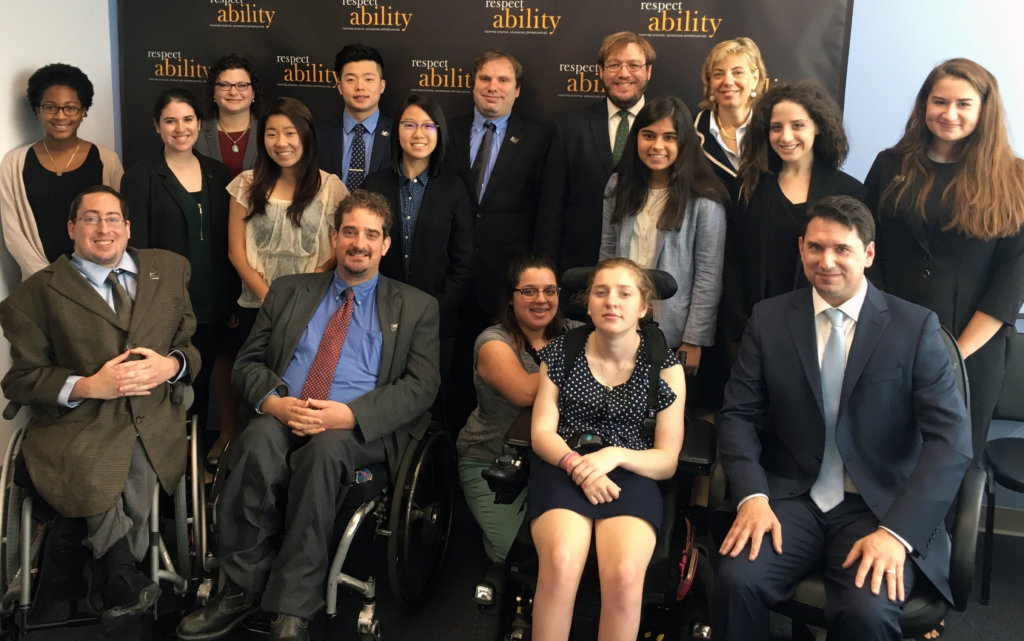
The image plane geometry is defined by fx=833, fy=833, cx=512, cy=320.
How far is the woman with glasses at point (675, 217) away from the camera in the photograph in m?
3.03

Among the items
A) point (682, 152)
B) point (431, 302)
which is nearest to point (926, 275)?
point (682, 152)

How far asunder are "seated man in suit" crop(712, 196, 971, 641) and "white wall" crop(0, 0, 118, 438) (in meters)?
3.30

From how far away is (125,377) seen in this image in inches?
104

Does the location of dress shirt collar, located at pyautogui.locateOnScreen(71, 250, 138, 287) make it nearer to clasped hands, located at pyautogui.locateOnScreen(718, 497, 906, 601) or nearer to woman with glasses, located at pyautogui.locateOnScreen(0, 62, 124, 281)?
woman with glasses, located at pyautogui.locateOnScreen(0, 62, 124, 281)

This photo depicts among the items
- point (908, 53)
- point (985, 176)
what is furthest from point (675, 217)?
point (908, 53)

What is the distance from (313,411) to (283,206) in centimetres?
104

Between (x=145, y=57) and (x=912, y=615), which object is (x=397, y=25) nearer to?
(x=145, y=57)

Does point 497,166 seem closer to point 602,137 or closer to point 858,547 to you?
point 602,137

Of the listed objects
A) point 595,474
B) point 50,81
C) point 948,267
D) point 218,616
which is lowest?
point 218,616

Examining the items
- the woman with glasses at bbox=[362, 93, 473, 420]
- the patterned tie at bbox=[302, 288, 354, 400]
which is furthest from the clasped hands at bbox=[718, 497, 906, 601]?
the woman with glasses at bbox=[362, 93, 473, 420]

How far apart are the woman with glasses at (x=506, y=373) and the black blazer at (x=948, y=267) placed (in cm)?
119

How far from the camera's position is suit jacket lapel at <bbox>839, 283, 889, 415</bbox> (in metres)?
2.35

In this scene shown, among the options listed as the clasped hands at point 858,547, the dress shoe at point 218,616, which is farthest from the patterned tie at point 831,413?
the dress shoe at point 218,616

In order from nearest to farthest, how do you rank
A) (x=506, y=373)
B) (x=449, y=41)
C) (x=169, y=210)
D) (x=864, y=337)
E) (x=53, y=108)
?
(x=864, y=337)
(x=506, y=373)
(x=169, y=210)
(x=53, y=108)
(x=449, y=41)
